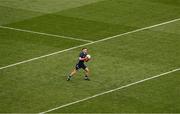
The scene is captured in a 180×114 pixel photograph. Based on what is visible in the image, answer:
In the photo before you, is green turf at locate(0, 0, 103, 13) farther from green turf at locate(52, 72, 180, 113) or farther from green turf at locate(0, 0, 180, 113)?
green turf at locate(52, 72, 180, 113)

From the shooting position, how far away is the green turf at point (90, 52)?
1270 inches

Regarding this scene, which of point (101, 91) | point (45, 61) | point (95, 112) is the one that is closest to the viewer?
point (95, 112)

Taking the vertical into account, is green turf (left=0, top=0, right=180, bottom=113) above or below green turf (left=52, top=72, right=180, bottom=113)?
above

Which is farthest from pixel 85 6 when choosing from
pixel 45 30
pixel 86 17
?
pixel 45 30

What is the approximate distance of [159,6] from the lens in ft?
159

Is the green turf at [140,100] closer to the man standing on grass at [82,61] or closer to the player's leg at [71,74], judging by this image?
the man standing on grass at [82,61]

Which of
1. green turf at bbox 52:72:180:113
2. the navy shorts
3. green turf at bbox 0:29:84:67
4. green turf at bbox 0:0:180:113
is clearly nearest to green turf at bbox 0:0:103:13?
green turf at bbox 0:0:180:113

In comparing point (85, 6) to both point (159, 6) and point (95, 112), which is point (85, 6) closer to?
point (159, 6)

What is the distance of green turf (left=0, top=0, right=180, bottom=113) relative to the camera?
32.2 metres

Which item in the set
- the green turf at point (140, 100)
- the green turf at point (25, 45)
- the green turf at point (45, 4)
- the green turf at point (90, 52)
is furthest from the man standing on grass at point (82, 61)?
the green turf at point (45, 4)

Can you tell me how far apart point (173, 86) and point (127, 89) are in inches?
91.0

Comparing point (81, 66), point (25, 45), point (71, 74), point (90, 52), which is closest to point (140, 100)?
point (81, 66)

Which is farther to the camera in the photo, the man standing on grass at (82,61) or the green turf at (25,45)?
the green turf at (25,45)

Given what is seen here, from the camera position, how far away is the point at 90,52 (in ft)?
128
